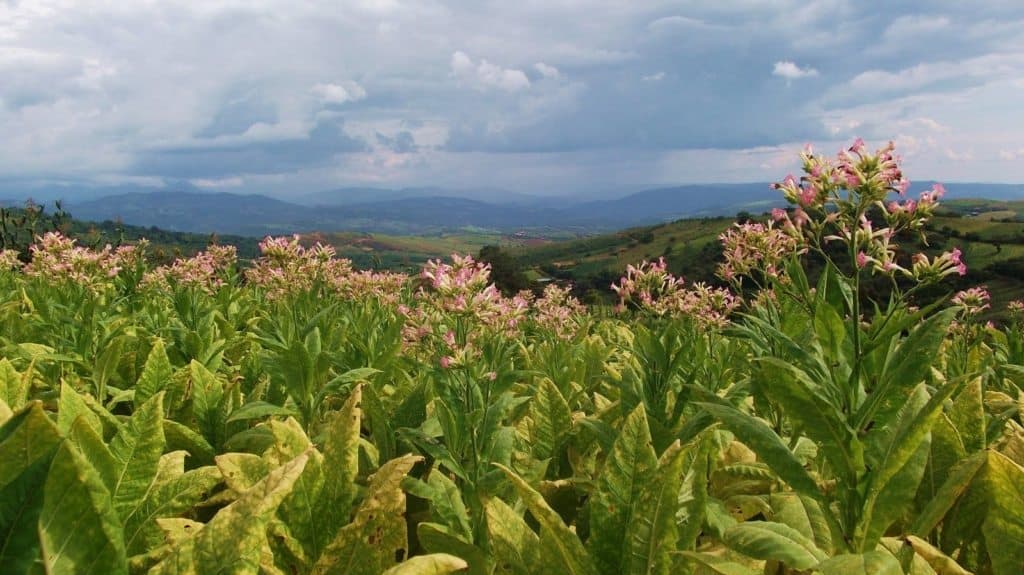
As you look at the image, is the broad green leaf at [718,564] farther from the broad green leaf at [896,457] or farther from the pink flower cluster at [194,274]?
the pink flower cluster at [194,274]

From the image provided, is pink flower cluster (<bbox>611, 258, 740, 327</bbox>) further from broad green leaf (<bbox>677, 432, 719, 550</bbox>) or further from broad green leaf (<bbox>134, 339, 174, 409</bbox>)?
broad green leaf (<bbox>134, 339, 174, 409</bbox>)

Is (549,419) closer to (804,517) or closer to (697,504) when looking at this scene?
(804,517)

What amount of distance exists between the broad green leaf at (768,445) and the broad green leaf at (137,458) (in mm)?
2011

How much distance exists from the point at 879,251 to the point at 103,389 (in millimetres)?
5471

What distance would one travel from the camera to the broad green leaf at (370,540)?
74.5 inches

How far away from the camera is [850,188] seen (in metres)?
3.19

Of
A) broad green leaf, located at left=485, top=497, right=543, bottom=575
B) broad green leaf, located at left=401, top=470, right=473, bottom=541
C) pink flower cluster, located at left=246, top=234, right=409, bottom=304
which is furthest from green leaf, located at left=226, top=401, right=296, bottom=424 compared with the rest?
pink flower cluster, located at left=246, top=234, right=409, bottom=304

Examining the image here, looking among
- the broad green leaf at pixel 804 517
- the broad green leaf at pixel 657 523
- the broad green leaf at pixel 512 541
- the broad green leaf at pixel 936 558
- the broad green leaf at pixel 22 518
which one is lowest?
the broad green leaf at pixel 804 517

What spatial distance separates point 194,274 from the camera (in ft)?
38.0

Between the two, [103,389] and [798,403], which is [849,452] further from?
[103,389]

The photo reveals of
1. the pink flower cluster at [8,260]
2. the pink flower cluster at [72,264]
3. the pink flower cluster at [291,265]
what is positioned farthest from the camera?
the pink flower cluster at [8,260]

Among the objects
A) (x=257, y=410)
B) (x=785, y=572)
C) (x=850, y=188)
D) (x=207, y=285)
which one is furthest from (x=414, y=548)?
(x=207, y=285)

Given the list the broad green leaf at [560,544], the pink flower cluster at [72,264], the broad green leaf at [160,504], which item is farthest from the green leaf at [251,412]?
the pink flower cluster at [72,264]

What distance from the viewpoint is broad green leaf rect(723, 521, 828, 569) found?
198cm
